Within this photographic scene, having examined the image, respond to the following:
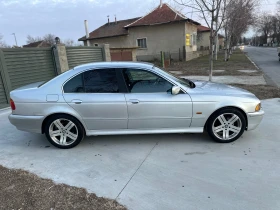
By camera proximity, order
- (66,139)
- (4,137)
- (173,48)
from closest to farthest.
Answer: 1. (66,139)
2. (4,137)
3. (173,48)

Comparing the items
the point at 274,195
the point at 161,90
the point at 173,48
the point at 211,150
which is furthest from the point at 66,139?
the point at 173,48

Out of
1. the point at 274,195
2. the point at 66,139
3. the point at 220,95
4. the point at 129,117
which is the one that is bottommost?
the point at 274,195

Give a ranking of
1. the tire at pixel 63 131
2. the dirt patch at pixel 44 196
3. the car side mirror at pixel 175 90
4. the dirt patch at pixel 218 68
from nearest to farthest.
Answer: the dirt patch at pixel 44 196, the car side mirror at pixel 175 90, the tire at pixel 63 131, the dirt patch at pixel 218 68

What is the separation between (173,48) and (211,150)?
23.2 m

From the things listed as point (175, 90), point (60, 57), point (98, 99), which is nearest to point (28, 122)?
point (98, 99)

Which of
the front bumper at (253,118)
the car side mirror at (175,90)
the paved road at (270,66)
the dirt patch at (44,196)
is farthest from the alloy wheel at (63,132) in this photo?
the paved road at (270,66)

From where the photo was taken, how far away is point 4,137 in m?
4.69

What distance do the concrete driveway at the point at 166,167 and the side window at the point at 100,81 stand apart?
102cm

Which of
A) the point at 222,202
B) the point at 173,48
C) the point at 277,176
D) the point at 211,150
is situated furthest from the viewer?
the point at 173,48

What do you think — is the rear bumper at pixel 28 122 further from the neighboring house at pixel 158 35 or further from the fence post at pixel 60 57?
the neighboring house at pixel 158 35

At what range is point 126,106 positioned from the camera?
3760mm

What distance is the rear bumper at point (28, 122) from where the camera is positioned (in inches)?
152

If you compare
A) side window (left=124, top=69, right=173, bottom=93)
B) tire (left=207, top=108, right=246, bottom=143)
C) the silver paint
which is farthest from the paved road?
side window (left=124, top=69, right=173, bottom=93)

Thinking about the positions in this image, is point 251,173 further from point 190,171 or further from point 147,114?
point 147,114
